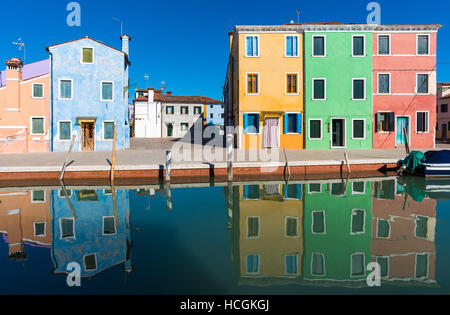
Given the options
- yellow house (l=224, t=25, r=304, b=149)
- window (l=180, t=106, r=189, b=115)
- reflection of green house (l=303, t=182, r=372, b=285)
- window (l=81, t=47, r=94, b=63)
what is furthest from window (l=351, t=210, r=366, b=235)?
window (l=180, t=106, r=189, b=115)

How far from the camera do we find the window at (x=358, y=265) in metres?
4.79

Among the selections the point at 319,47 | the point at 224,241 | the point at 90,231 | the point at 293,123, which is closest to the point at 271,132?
the point at 293,123

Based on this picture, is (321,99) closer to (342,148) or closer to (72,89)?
(342,148)

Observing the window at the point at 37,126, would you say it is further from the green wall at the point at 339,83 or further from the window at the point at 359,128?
the window at the point at 359,128

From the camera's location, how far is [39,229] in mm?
7086

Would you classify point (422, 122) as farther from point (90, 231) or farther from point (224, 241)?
point (90, 231)

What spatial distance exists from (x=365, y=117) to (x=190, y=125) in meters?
27.3

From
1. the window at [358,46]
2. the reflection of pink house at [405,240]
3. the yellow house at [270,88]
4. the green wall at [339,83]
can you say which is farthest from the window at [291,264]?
the window at [358,46]

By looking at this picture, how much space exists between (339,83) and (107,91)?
684 inches

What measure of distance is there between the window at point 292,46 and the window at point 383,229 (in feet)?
55.3

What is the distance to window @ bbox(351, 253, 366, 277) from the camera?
479cm

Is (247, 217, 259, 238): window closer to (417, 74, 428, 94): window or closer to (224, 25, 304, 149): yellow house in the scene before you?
(224, 25, 304, 149): yellow house

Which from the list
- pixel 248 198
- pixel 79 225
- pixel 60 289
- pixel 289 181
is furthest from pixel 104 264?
pixel 289 181
